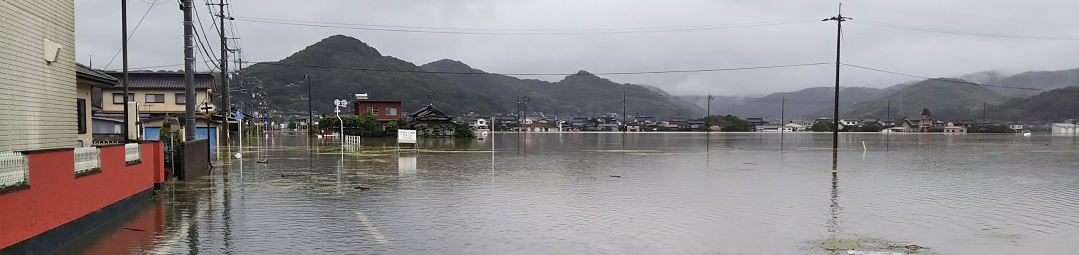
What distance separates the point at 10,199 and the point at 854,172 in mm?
22066

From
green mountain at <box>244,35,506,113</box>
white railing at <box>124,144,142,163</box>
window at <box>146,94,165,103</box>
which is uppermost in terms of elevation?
green mountain at <box>244,35,506,113</box>

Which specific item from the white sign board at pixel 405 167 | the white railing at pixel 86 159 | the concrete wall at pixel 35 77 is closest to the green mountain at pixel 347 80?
the white sign board at pixel 405 167

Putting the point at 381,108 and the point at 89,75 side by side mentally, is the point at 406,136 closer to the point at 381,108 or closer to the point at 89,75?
the point at 89,75

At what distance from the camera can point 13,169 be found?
807 cm

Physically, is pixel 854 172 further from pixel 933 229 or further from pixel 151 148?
pixel 151 148

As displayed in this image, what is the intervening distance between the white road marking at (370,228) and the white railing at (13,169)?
3964mm

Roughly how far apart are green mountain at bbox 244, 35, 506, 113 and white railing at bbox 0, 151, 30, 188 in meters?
144

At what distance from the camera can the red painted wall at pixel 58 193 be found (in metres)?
7.99

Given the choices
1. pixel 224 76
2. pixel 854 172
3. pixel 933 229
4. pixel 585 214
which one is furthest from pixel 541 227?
pixel 224 76

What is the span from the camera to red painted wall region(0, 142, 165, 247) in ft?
26.2

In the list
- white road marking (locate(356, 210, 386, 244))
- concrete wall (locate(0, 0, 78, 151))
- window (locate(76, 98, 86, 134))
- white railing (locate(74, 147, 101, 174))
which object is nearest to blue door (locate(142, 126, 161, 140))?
window (locate(76, 98, 86, 134))

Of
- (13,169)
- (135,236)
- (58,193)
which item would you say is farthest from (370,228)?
(13,169)

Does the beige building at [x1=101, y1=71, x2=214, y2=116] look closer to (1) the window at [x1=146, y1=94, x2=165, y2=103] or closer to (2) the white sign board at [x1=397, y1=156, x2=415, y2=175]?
(1) the window at [x1=146, y1=94, x2=165, y2=103]

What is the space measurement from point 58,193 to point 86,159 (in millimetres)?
1479
